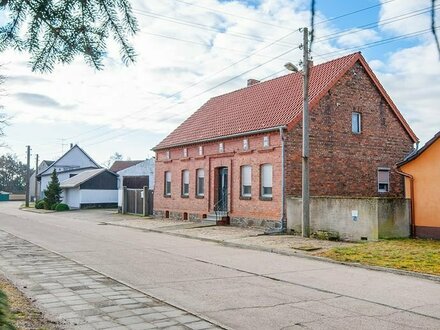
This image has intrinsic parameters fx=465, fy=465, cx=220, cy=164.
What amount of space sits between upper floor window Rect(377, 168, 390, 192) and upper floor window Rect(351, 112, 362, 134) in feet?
8.76

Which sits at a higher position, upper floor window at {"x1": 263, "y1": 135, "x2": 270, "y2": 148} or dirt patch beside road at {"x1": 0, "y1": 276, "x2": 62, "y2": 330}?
upper floor window at {"x1": 263, "y1": 135, "x2": 270, "y2": 148}

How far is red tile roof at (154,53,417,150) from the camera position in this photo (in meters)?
23.3

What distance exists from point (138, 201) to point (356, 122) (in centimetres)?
1873

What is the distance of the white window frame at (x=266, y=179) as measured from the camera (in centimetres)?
2248

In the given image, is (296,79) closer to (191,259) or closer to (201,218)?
(201,218)

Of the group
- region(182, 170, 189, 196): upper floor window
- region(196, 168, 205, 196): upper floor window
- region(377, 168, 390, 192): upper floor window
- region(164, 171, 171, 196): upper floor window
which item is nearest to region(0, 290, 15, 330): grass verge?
region(377, 168, 390, 192): upper floor window

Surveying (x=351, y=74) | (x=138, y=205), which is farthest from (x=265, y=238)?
(x=138, y=205)

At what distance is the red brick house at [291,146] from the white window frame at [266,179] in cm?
5

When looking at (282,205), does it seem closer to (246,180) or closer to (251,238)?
(251,238)

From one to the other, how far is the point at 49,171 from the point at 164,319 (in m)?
67.6

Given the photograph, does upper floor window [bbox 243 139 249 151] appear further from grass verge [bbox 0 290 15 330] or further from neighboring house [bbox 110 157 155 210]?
grass verge [bbox 0 290 15 330]

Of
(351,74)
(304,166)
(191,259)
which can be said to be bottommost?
(191,259)

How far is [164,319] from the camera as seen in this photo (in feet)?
21.7

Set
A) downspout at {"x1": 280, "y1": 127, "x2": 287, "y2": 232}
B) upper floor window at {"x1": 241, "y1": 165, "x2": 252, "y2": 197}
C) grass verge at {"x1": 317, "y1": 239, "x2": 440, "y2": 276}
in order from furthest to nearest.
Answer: upper floor window at {"x1": 241, "y1": 165, "x2": 252, "y2": 197}
downspout at {"x1": 280, "y1": 127, "x2": 287, "y2": 232}
grass verge at {"x1": 317, "y1": 239, "x2": 440, "y2": 276}
